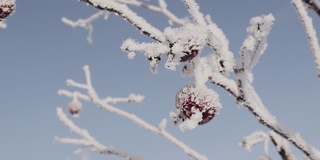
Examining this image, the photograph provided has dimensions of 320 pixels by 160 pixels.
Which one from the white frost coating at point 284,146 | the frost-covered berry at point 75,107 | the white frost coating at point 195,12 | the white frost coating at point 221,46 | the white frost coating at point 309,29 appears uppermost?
the frost-covered berry at point 75,107

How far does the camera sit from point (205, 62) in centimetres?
168

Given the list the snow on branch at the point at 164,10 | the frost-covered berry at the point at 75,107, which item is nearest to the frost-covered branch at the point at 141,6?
the snow on branch at the point at 164,10

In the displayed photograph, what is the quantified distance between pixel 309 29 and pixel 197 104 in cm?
69

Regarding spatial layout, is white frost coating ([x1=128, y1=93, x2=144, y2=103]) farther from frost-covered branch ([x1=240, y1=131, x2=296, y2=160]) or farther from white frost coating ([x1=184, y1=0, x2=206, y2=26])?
white frost coating ([x1=184, y1=0, x2=206, y2=26])

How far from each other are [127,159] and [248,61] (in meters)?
2.48

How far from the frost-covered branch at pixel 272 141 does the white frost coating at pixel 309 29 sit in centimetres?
235

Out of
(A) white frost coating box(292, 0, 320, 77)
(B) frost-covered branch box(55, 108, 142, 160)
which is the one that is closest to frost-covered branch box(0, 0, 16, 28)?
(A) white frost coating box(292, 0, 320, 77)

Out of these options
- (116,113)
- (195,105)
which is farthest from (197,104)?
(116,113)

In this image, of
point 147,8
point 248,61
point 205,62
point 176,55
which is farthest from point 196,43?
point 147,8

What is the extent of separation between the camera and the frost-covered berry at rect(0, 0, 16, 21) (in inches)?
87.4

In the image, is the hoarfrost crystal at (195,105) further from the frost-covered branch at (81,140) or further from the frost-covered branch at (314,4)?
the frost-covered branch at (81,140)

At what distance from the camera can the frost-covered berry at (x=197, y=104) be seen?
5.71ft

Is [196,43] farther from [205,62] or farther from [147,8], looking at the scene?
[147,8]

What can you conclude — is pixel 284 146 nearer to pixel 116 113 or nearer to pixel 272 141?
pixel 272 141
